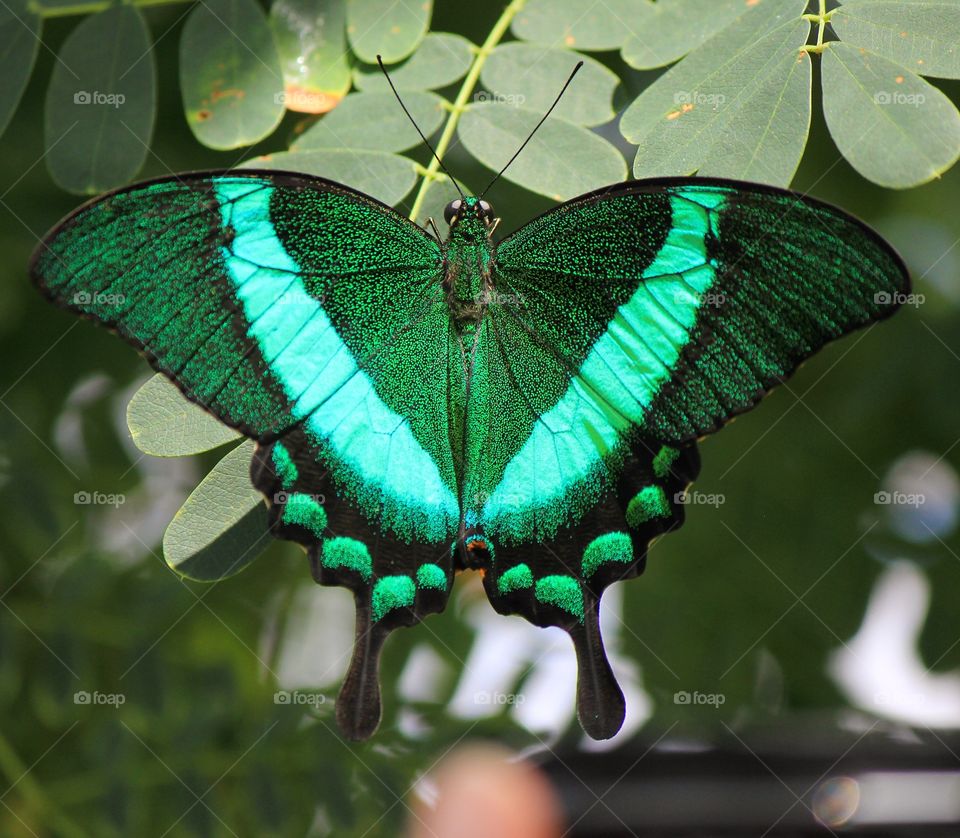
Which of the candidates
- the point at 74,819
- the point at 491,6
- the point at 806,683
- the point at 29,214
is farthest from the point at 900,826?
the point at 29,214

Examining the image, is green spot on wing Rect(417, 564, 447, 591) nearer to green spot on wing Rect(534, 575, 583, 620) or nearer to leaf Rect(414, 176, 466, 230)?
green spot on wing Rect(534, 575, 583, 620)

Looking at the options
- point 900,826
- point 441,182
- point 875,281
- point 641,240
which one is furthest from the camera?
point 900,826

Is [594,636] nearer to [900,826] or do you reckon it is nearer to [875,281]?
[875,281]

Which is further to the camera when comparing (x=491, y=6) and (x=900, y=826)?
(x=900, y=826)

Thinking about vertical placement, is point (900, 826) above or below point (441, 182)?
below

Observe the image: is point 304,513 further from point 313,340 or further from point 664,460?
point 664,460

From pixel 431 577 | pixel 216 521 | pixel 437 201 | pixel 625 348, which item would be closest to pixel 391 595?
pixel 431 577

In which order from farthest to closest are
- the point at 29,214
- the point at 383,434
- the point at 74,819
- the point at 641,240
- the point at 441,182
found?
the point at 29,214 → the point at 74,819 → the point at 441,182 → the point at 383,434 → the point at 641,240

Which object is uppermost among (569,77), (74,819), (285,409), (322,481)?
(569,77)
